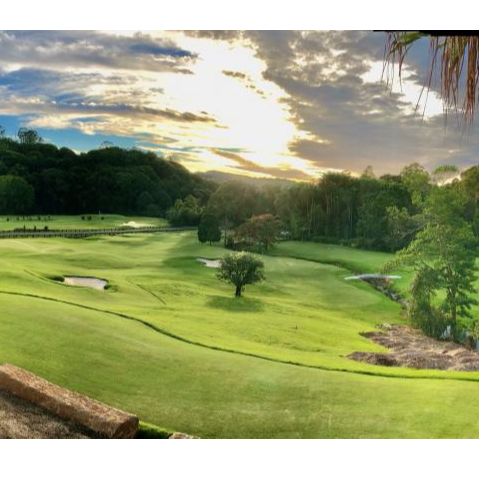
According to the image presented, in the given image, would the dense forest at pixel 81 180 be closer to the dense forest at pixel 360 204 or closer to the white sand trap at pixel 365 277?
the dense forest at pixel 360 204

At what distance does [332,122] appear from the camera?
12906 mm

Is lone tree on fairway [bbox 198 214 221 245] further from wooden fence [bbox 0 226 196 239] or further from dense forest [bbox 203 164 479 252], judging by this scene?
wooden fence [bbox 0 226 196 239]

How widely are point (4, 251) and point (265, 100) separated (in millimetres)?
6111

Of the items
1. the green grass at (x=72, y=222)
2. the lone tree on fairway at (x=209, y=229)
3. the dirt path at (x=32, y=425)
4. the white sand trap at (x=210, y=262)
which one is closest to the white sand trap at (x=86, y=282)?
the green grass at (x=72, y=222)

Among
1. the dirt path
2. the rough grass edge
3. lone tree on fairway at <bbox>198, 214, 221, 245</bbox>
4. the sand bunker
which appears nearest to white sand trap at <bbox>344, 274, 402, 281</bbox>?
the sand bunker

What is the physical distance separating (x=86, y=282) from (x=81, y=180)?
83.9 inches

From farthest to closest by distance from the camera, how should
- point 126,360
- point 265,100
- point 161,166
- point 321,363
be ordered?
point 161,166, point 265,100, point 321,363, point 126,360

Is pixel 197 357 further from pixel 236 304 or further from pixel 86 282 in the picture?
pixel 236 304

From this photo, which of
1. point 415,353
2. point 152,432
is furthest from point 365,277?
point 152,432

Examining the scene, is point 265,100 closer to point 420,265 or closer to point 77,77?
point 77,77

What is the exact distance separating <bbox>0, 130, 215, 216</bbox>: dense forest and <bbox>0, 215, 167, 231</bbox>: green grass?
16 cm

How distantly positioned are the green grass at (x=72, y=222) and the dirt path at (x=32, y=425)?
659cm

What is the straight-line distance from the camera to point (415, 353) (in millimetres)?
10047
